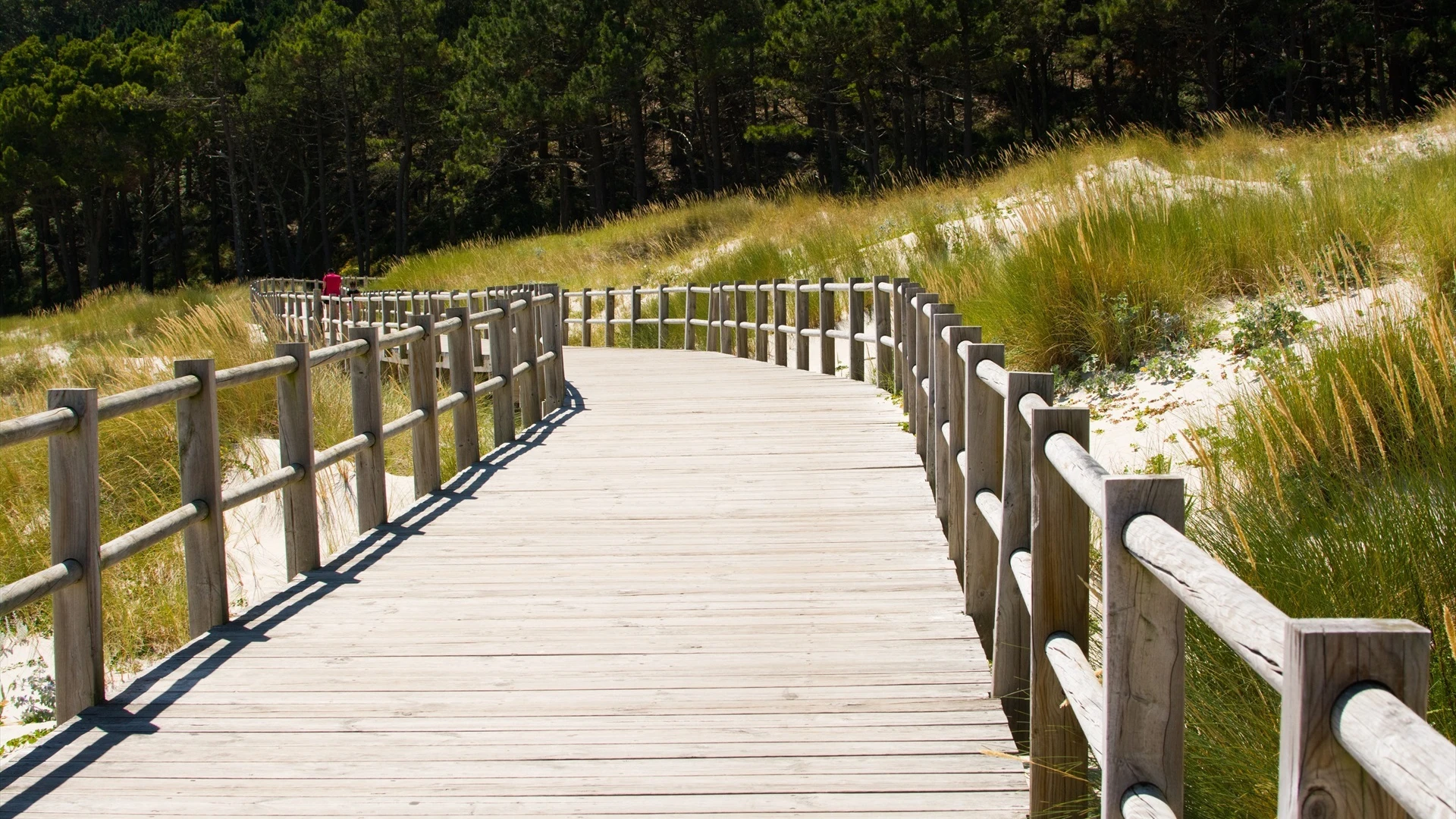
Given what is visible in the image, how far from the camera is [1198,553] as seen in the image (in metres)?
2.46

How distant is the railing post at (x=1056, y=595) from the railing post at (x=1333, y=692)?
5.77ft

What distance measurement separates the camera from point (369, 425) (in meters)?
7.99

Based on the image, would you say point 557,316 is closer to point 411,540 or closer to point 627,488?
point 627,488

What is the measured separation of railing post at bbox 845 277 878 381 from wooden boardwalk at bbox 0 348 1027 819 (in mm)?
5920

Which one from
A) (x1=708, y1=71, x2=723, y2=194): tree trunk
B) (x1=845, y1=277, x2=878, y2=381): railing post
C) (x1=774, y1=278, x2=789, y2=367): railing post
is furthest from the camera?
(x1=708, y1=71, x2=723, y2=194): tree trunk

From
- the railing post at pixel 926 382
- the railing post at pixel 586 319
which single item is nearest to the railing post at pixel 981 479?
the railing post at pixel 926 382

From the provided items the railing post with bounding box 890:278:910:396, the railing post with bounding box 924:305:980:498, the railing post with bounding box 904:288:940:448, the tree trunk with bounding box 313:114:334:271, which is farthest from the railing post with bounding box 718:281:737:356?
the tree trunk with bounding box 313:114:334:271

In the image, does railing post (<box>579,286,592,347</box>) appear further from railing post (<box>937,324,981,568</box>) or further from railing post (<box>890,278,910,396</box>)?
railing post (<box>937,324,981,568</box>)

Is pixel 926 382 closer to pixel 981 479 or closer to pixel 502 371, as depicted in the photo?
pixel 981 479

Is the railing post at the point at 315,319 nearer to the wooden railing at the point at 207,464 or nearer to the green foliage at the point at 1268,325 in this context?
the wooden railing at the point at 207,464

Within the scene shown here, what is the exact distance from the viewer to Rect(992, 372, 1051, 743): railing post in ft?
14.7

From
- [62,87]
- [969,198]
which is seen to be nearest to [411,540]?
[969,198]

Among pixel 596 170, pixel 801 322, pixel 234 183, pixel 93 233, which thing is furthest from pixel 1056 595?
pixel 93 233

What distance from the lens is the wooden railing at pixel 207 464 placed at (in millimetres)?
4887
